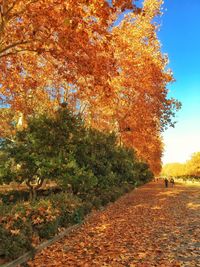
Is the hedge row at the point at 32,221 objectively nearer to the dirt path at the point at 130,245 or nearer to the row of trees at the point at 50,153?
the dirt path at the point at 130,245

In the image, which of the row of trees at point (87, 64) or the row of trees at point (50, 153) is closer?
the row of trees at point (87, 64)

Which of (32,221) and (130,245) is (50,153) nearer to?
(32,221)

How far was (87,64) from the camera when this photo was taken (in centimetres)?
1258

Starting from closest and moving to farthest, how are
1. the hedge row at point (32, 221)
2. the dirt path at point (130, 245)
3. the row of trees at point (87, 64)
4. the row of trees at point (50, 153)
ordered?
1. the hedge row at point (32, 221)
2. the dirt path at point (130, 245)
3. the row of trees at point (87, 64)
4. the row of trees at point (50, 153)

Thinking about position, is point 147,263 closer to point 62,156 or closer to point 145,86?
point 62,156

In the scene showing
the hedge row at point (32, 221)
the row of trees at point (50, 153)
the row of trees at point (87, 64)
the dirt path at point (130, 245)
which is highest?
the row of trees at point (87, 64)

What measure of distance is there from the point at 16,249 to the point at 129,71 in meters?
24.9

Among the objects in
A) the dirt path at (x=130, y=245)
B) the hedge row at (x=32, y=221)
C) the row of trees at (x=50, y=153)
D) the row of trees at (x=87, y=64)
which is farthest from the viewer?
the row of trees at (x=50, y=153)

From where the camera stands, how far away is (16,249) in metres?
8.09

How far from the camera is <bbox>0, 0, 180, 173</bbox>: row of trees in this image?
11625mm

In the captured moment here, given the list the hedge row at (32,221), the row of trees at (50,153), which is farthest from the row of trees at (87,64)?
the hedge row at (32,221)

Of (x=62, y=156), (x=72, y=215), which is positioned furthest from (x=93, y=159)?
(x=72, y=215)

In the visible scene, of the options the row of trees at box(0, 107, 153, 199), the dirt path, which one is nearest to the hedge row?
the dirt path

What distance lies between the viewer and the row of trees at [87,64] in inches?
458
